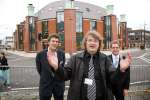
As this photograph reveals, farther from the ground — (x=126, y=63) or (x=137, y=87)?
(x=126, y=63)

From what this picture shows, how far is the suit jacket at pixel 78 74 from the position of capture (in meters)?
4.55

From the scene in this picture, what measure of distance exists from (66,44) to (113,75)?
63.6 metres

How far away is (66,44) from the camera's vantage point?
68.1 meters

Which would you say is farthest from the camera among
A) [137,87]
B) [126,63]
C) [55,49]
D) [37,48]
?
[37,48]

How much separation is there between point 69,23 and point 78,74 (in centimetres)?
6499

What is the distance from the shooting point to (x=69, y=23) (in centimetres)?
6931

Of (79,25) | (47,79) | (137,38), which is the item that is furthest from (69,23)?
(137,38)

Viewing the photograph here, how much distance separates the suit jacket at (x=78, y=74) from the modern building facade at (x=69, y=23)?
6149 centimetres

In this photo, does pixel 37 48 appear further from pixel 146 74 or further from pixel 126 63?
pixel 126 63

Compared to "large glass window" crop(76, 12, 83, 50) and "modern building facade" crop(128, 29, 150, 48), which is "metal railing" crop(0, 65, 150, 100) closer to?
"large glass window" crop(76, 12, 83, 50)

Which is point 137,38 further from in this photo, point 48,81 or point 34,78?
point 48,81

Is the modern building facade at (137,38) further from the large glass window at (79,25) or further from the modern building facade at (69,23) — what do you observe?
the large glass window at (79,25)

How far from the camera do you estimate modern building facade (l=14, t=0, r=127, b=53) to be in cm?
6881

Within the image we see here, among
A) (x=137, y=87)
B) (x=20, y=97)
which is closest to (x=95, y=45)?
(x=20, y=97)
